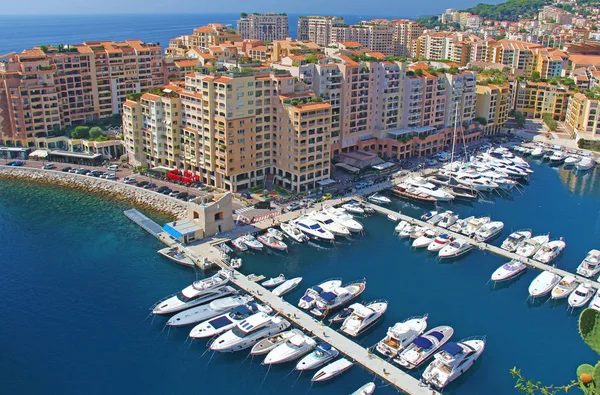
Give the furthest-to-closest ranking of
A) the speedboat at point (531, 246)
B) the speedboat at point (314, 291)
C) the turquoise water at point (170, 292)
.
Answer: the speedboat at point (531, 246) → the speedboat at point (314, 291) → the turquoise water at point (170, 292)

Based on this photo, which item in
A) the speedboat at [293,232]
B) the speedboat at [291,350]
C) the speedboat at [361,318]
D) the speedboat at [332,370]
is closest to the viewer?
the speedboat at [332,370]

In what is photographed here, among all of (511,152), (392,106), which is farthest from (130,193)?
(511,152)

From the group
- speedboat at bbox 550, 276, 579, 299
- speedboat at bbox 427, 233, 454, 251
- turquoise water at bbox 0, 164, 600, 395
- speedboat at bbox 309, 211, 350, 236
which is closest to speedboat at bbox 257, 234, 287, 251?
turquoise water at bbox 0, 164, 600, 395

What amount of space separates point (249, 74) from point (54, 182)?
111 feet

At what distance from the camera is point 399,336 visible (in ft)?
154

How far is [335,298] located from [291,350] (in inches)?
342

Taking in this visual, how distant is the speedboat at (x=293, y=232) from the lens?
221 feet

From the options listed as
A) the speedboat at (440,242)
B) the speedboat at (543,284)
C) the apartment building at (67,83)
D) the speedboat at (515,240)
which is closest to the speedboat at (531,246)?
the speedboat at (515,240)

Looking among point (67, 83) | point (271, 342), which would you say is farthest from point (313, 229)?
point (67, 83)

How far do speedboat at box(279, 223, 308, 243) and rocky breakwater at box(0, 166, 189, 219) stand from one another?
13.1 meters

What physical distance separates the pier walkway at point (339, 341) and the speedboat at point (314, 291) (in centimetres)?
89

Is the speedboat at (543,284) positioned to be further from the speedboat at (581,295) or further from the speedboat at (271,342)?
the speedboat at (271,342)

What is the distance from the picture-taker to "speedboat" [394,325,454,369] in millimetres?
44906

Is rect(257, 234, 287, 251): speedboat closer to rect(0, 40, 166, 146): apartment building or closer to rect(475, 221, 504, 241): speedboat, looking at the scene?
rect(475, 221, 504, 241): speedboat
